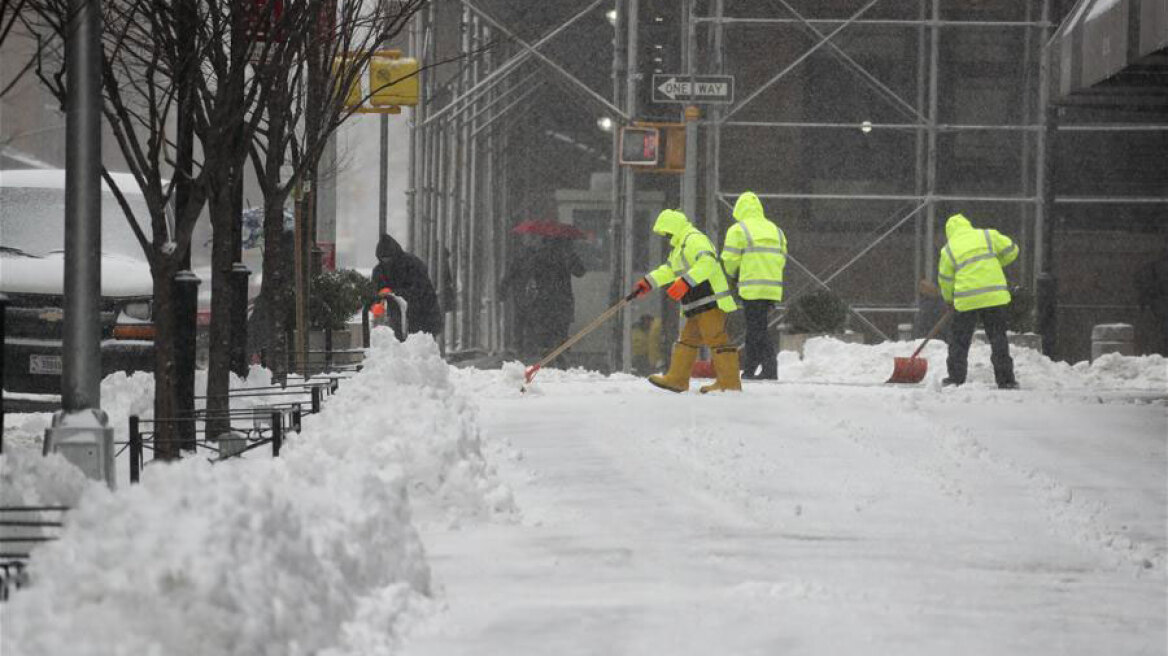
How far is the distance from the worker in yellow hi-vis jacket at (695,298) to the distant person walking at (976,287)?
2568 mm

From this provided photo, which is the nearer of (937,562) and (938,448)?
(937,562)

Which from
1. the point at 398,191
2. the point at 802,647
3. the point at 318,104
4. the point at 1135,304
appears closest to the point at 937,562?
the point at 802,647

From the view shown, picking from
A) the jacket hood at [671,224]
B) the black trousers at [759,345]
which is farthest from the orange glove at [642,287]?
the black trousers at [759,345]

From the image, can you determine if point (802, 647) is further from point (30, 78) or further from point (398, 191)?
point (398, 191)

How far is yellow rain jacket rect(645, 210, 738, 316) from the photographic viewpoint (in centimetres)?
1421

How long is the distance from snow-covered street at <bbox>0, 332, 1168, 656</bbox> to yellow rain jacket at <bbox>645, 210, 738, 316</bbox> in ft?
4.83

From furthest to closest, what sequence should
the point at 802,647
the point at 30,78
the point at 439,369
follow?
the point at 30,78, the point at 439,369, the point at 802,647

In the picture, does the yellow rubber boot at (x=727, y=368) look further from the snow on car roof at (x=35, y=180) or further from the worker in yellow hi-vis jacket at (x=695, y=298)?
the snow on car roof at (x=35, y=180)

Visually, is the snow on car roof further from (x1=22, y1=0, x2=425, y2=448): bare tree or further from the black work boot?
the black work boot

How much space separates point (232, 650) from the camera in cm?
402

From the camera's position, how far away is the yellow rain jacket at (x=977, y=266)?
1573 cm

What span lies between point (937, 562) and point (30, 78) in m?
49.8

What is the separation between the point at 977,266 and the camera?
15.8 meters

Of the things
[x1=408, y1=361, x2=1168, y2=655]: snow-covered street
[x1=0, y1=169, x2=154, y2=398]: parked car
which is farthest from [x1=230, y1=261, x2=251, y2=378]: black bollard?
[x1=408, y1=361, x2=1168, y2=655]: snow-covered street
